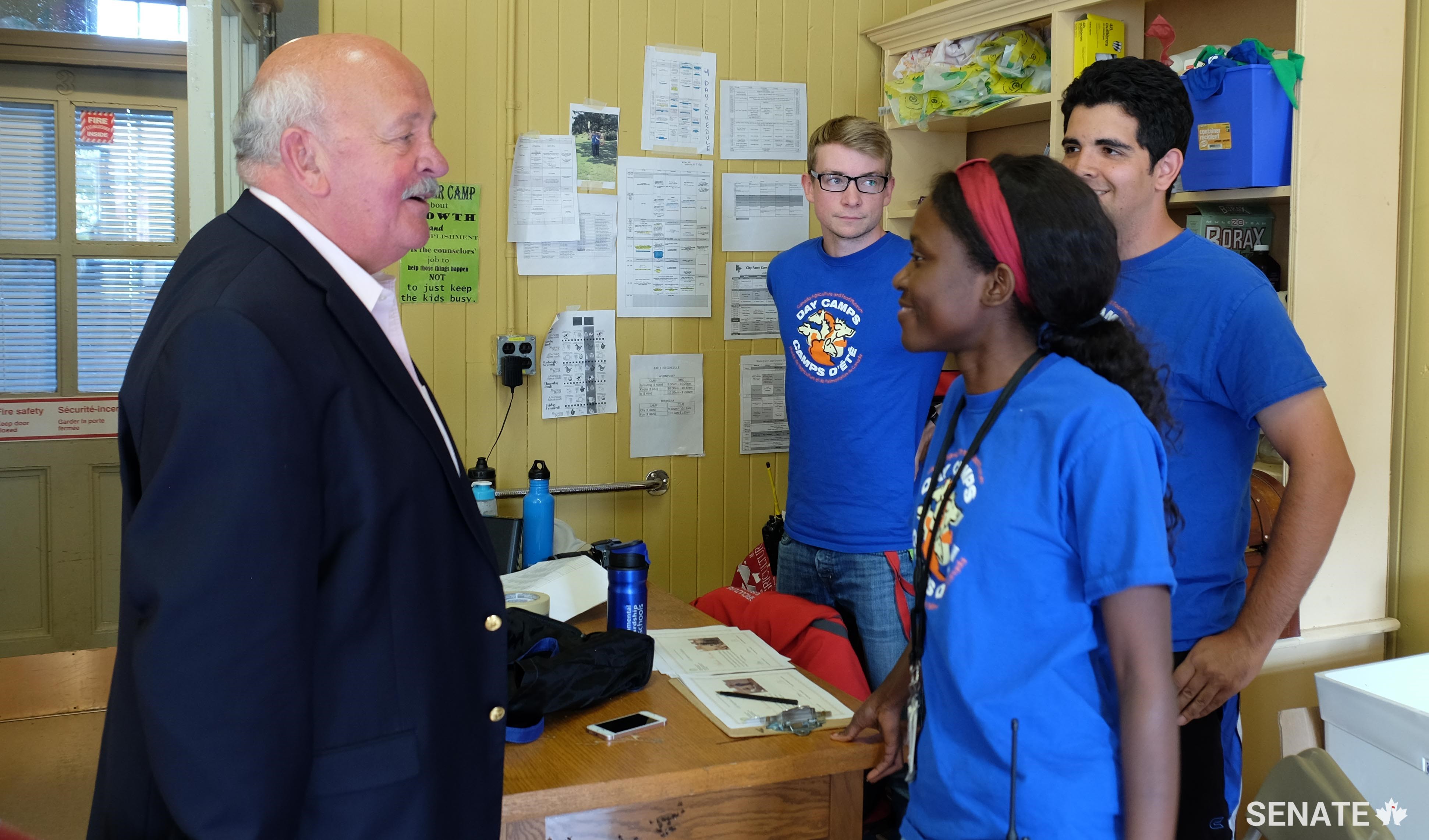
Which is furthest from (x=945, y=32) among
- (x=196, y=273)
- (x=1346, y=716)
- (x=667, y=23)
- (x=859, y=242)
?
(x=196, y=273)

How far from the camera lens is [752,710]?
58.7 inches

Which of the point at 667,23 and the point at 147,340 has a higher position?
the point at 667,23

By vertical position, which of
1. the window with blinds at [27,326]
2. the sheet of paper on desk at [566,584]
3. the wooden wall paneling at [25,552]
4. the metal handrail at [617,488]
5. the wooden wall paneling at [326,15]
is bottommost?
the wooden wall paneling at [25,552]

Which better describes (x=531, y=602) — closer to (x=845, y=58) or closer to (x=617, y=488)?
(x=617, y=488)

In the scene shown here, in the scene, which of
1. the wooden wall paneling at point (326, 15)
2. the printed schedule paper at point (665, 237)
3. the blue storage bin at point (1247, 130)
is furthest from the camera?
the printed schedule paper at point (665, 237)

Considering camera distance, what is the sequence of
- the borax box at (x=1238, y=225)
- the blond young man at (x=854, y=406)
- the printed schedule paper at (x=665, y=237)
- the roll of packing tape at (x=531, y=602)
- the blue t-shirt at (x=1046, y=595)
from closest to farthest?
1. the blue t-shirt at (x=1046, y=595)
2. the roll of packing tape at (x=531, y=602)
3. the blond young man at (x=854, y=406)
4. the borax box at (x=1238, y=225)
5. the printed schedule paper at (x=665, y=237)

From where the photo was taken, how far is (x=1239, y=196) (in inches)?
88.8

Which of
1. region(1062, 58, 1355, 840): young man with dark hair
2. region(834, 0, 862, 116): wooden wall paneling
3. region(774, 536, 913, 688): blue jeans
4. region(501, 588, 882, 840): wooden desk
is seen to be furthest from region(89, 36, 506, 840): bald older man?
region(834, 0, 862, 116): wooden wall paneling

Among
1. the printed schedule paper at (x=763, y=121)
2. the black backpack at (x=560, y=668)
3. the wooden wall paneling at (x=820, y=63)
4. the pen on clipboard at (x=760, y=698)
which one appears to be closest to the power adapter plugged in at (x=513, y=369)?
the printed schedule paper at (x=763, y=121)

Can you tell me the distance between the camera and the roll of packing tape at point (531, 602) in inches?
72.9

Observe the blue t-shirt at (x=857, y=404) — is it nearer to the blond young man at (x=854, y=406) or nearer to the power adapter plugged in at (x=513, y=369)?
the blond young man at (x=854, y=406)

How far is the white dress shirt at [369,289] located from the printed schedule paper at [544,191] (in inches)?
Result: 76.9

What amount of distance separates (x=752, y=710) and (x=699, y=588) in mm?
1914

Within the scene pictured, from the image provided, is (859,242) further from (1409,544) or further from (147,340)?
(147,340)
